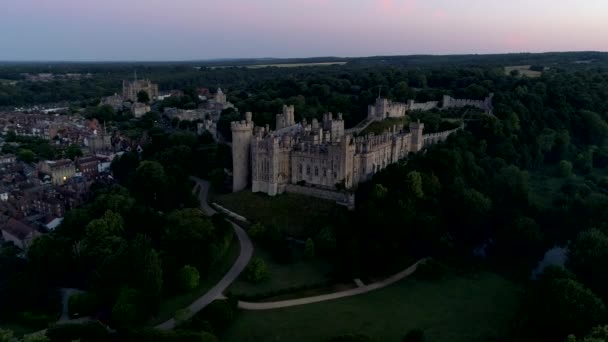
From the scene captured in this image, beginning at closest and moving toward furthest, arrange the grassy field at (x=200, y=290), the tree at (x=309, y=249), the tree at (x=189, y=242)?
the grassy field at (x=200, y=290)
the tree at (x=189, y=242)
the tree at (x=309, y=249)

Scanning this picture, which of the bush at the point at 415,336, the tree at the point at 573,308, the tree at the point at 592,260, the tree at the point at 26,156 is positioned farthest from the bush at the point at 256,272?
the tree at the point at 26,156

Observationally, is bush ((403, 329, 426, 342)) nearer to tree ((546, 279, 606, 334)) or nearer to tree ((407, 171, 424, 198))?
tree ((546, 279, 606, 334))

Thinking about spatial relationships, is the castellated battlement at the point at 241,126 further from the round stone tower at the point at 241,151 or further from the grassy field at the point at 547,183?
the grassy field at the point at 547,183

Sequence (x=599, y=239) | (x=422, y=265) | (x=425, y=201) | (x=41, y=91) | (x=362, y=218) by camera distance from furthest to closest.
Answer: (x=41, y=91) → (x=425, y=201) → (x=362, y=218) → (x=422, y=265) → (x=599, y=239)

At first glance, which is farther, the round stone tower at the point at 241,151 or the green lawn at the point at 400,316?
the round stone tower at the point at 241,151

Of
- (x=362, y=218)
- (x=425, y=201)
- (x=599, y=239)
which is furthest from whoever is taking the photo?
(x=425, y=201)

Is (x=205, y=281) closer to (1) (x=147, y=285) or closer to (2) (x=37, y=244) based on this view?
(1) (x=147, y=285)

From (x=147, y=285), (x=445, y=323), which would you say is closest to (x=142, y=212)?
(x=147, y=285)
